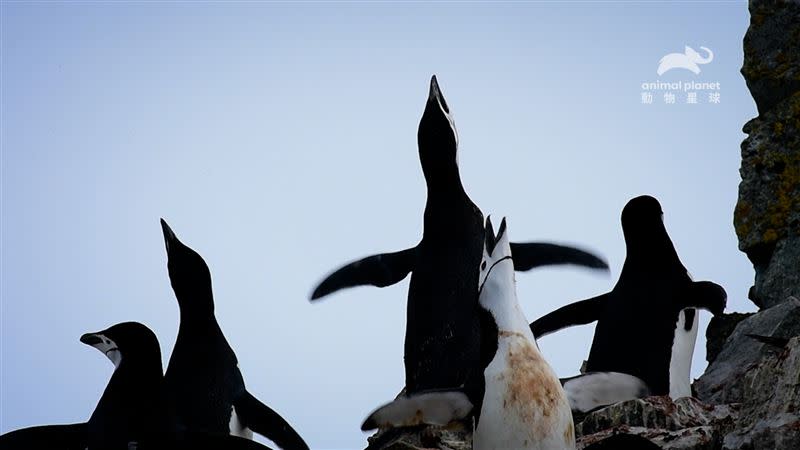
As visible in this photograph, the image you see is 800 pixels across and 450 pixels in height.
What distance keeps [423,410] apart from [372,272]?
2.56 m

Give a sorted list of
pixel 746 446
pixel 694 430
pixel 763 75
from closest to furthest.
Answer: pixel 746 446 < pixel 694 430 < pixel 763 75

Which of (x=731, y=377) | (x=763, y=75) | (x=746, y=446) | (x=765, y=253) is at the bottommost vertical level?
(x=746, y=446)

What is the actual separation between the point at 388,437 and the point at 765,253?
2552 millimetres

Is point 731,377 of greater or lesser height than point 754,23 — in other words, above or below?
below

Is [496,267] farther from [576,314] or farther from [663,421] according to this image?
[576,314]

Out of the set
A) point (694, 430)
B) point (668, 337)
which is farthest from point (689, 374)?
point (694, 430)

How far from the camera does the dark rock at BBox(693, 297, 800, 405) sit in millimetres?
5273

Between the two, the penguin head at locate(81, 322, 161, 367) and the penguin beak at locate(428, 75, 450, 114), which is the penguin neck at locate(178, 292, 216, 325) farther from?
the penguin beak at locate(428, 75, 450, 114)

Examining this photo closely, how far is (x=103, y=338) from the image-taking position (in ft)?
18.4

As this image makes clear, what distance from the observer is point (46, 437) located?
541 centimetres

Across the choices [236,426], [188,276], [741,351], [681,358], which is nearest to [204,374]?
[236,426]

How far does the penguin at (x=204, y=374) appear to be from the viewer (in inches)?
253

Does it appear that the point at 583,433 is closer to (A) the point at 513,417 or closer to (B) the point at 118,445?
(A) the point at 513,417

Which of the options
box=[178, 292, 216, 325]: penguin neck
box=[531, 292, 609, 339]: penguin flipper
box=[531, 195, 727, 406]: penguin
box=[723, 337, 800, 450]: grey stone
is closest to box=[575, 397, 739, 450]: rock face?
box=[723, 337, 800, 450]: grey stone
